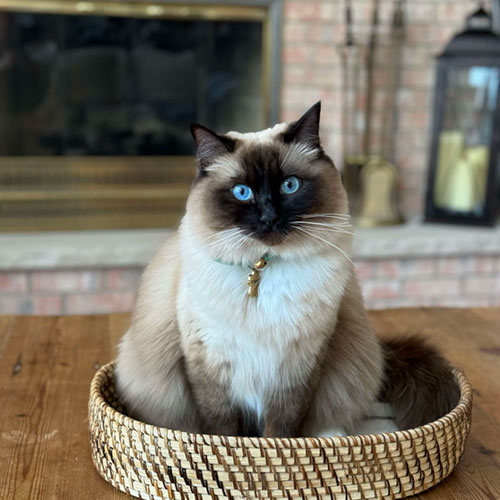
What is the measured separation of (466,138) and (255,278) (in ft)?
7.29

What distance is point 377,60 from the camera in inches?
114

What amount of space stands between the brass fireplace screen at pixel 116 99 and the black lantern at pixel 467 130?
0.72 metres

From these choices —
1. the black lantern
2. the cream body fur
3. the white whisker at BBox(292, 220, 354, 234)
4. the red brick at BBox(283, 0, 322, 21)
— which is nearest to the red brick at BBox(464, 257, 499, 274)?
the black lantern

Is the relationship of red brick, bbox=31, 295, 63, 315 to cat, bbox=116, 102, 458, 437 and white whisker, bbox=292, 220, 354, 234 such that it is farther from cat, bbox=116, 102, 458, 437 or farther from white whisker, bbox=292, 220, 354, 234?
white whisker, bbox=292, 220, 354, 234

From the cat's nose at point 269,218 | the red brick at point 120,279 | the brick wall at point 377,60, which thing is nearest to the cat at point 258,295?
the cat's nose at point 269,218

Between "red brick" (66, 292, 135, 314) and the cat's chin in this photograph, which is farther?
"red brick" (66, 292, 135, 314)

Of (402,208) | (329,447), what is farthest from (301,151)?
(402,208)

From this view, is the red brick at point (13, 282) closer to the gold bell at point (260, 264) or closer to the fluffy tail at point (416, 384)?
the fluffy tail at point (416, 384)

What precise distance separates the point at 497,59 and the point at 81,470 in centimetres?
233

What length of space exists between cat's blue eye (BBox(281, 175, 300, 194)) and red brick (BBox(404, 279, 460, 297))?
2.09 meters

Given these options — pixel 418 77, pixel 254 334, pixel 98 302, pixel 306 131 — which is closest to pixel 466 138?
pixel 418 77

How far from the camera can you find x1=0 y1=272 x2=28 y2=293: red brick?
253 cm

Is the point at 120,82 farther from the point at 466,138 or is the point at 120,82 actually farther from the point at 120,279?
the point at 466,138

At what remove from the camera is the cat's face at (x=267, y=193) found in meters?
0.79
